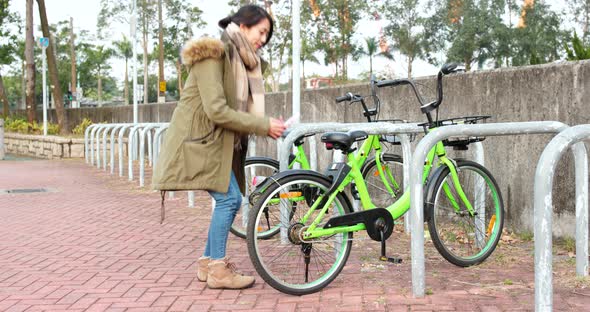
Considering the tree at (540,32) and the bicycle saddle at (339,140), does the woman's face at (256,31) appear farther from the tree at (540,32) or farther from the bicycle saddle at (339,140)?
the tree at (540,32)

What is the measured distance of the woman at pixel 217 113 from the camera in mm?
4469

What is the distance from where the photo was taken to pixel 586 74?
587cm

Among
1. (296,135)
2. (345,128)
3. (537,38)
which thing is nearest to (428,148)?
(296,135)

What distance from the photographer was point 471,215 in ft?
18.0

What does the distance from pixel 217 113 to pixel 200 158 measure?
0.29 m

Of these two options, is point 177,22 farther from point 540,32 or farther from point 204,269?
point 204,269

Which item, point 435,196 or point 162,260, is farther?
point 162,260

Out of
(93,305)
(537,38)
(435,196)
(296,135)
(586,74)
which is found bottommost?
(93,305)

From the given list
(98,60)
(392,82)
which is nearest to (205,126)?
(392,82)

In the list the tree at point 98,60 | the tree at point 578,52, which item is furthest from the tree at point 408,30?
the tree at point 578,52

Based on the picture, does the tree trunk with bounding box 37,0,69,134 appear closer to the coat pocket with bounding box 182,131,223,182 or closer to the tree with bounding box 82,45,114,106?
the coat pocket with bounding box 182,131,223,182

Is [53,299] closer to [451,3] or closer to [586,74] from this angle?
[586,74]

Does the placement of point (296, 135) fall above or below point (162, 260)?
above

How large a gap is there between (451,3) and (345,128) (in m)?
54.6
